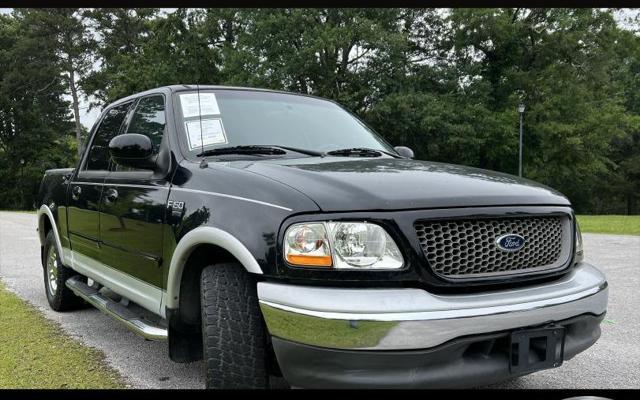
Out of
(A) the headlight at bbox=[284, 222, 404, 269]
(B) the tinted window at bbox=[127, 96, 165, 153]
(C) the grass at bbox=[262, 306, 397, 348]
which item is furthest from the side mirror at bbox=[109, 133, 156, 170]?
(C) the grass at bbox=[262, 306, 397, 348]

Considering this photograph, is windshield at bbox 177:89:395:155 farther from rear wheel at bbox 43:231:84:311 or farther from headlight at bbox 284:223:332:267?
rear wheel at bbox 43:231:84:311

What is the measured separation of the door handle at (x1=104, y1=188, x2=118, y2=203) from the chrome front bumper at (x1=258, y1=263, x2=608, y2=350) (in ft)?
5.94

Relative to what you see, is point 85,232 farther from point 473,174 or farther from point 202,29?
point 202,29

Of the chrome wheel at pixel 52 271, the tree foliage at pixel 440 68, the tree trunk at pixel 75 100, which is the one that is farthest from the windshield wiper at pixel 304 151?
the tree trunk at pixel 75 100

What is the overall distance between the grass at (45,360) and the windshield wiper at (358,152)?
1.90m

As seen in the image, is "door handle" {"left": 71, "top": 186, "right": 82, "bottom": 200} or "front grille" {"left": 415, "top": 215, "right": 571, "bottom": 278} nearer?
"front grille" {"left": 415, "top": 215, "right": 571, "bottom": 278}

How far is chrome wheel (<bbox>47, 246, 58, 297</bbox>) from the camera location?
17.9 ft

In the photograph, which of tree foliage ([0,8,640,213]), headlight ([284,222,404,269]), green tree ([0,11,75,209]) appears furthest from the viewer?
green tree ([0,11,75,209])

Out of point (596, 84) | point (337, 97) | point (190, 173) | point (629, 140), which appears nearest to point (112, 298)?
point (190, 173)

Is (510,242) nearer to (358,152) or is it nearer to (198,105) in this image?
(358,152)

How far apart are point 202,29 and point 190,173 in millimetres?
31363

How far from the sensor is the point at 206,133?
3.45 metres

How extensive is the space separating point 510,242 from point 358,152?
1.42 metres

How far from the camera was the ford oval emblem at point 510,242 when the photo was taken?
101 inches
